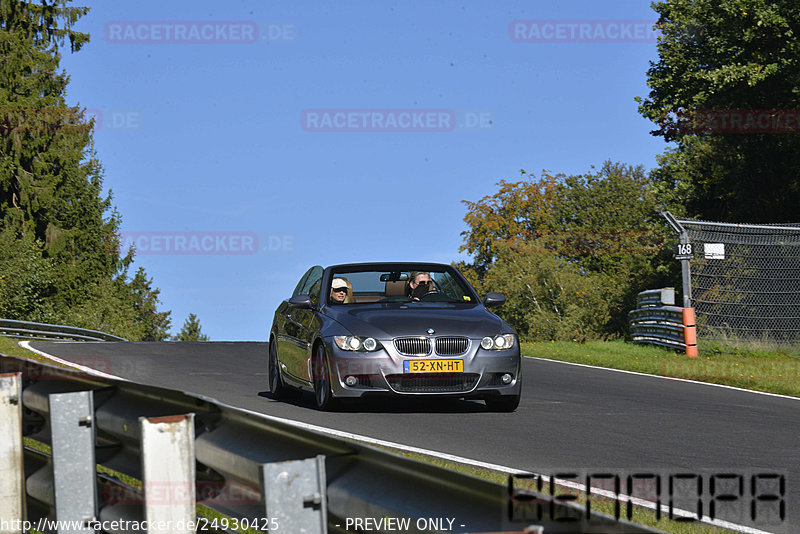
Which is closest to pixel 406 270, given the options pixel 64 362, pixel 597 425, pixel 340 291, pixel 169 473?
pixel 340 291

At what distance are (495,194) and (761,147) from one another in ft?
119

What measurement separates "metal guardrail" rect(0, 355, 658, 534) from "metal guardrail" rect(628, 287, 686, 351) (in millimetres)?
17954

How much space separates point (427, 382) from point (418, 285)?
1.97 metres

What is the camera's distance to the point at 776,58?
31703mm

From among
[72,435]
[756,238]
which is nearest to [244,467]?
[72,435]

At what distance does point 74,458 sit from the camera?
15.4 ft

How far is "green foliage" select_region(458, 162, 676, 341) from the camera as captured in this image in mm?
56938

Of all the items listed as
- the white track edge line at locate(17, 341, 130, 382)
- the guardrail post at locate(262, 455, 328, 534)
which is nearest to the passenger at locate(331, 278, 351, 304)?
the white track edge line at locate(17, 341, 130, 382)

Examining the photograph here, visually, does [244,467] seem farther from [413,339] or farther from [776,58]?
[776,58]

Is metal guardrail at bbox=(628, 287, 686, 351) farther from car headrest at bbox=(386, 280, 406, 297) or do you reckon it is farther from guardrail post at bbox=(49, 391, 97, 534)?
guardrail post at bbox=(49, 391, 97, 534)

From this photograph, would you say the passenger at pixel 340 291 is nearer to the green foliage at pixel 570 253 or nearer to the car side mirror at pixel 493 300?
the car side mirror at pixel 493 300

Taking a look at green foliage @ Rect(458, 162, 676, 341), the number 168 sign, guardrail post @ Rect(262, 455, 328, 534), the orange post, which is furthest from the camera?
green foliage @ Rect(458, 162, 676, 341)

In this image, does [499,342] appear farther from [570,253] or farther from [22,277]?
[570,253]

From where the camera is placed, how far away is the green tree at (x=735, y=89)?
103 ft
